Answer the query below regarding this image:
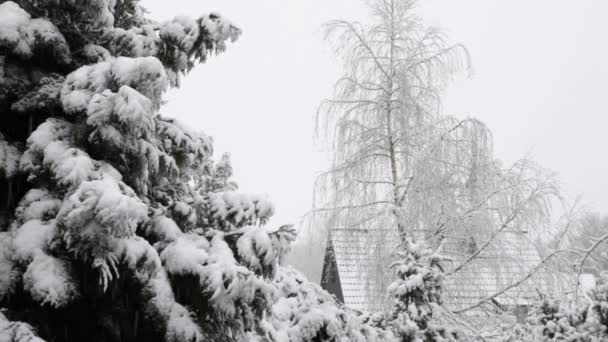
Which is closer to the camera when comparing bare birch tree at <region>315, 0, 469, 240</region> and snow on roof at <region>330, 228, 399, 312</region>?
snow on roof at <region>330, 228, 399, 312</region>

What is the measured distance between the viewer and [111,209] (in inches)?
91.2

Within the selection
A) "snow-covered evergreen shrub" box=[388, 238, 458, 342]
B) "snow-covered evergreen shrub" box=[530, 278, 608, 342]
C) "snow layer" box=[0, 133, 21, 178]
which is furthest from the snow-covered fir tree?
"snow-covered evergreen shrub" box=[530, 278, 608, 342]

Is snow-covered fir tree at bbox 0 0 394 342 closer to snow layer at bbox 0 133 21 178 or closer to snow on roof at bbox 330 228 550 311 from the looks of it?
snow layer at bbox 0 133 21 178

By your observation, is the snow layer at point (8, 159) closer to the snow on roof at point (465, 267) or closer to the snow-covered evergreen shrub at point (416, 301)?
the snow-covered evergreen shrub at point (416, 301)

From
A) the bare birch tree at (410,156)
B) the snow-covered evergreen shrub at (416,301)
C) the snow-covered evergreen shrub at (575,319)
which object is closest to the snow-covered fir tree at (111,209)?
the snow-covered evergreen shrub at (416,301)

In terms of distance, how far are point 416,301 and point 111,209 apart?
10.5ft

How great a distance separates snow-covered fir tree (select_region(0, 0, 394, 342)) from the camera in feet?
8.41

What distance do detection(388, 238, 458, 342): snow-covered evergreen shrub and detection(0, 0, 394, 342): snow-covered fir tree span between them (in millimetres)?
1065

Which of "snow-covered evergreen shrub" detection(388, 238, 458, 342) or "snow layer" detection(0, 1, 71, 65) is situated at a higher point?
"snow layer" detection(0, 1, 71, 65)

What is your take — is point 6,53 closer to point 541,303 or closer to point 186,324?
point 186,324

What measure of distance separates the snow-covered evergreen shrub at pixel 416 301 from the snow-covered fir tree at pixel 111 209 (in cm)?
107

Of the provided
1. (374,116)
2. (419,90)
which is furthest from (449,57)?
(374,116)

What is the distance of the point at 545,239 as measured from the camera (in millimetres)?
8000

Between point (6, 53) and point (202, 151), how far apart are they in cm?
138
